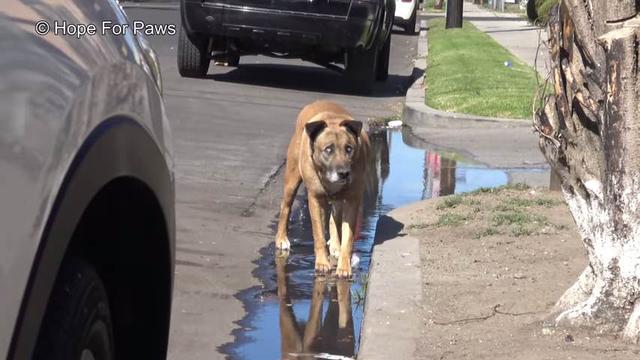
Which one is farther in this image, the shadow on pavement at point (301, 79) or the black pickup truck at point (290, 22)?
the shadow on pavement at point (301, 79)

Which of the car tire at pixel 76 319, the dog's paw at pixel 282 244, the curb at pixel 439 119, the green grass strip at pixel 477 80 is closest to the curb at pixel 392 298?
the dog's paw at pixel 282 244

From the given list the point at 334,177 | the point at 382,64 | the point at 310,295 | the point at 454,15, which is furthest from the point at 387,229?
the point at 454,15

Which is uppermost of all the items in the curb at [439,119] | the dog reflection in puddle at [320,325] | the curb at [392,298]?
the curb at [439,119]

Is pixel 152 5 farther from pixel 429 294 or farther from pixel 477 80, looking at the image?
pixel 429 294

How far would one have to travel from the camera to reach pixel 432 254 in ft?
22.4

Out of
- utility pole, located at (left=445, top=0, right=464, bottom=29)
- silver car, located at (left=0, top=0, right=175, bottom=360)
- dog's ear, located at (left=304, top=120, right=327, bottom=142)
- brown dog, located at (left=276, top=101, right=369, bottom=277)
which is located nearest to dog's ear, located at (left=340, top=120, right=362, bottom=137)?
brown dog, located at (left=276, top=101, right=369, bottom=277)

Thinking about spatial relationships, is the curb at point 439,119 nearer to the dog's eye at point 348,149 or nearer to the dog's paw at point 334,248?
the dog's paw at point 334,248

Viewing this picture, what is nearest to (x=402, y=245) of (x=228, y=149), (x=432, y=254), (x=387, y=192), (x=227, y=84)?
(x=432, y=254)

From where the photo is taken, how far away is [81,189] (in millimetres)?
2500

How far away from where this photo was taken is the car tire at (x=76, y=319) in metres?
2.47

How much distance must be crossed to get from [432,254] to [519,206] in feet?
4.57

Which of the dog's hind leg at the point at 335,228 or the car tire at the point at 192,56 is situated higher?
the car tire at the point at 192,56

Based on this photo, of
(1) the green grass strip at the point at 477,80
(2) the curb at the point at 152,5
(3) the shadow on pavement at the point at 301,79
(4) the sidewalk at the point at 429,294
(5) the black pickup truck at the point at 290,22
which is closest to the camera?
(4) the sidewalk at the point at 429,294

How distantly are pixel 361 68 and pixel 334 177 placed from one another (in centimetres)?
850
